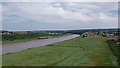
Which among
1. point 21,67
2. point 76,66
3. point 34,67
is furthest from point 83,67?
point 21,67

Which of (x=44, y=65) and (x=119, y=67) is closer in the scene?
(x=119, y=67)

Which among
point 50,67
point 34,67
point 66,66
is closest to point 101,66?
point 66,66

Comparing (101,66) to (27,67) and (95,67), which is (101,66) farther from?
(27,67)

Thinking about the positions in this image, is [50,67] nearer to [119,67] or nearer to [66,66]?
[66,66]

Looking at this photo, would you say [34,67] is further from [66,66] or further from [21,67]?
[66,66]

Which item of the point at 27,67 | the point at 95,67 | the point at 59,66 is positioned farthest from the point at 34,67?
the point at 95,67

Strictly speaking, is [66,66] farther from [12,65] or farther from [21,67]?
[12,65]
